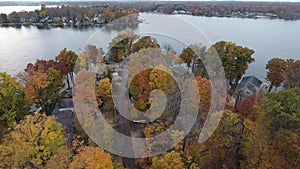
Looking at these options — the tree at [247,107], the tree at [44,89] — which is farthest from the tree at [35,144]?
the tree at [247,107]

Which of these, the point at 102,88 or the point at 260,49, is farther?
the point at 260,49

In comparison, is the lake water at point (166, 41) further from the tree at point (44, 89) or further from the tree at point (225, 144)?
the tree at point (225, 144)

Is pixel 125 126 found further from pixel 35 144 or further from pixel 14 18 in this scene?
pixel 14 18

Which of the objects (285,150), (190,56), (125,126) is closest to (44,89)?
(125,126)

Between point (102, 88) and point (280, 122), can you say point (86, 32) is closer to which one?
point (102, 88)

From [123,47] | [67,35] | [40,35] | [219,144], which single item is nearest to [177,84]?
[219,144]

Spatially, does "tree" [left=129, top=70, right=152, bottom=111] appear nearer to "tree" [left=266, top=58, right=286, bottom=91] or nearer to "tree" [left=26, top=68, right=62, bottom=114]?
"tree" [left=26, top=68, right=62, bottom=114]
